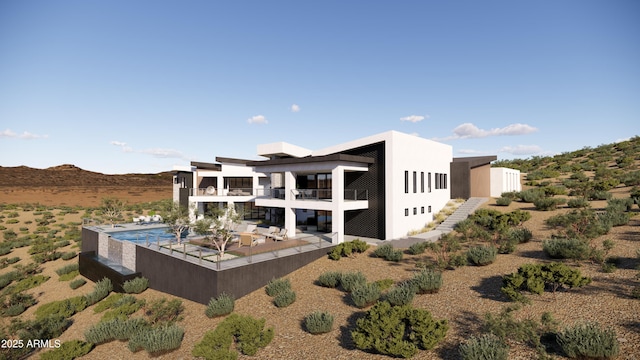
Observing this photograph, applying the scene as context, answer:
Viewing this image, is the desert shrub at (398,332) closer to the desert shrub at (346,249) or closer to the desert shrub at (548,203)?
the desert shrub at (346,249)

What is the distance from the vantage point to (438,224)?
23812mm

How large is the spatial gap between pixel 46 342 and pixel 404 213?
2031 centimetres

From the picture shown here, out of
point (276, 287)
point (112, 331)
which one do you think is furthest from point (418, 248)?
point (112, 331)

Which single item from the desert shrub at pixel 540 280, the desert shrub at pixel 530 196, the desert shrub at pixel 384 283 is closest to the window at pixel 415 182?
the desert shrub at pixel 530 196

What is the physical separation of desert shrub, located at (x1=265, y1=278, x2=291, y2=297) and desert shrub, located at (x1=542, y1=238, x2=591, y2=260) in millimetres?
11720

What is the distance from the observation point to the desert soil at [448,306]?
855 centimetres

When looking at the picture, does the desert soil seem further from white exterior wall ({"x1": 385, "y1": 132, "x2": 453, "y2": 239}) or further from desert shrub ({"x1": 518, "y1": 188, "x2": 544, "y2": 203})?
desert shrub ({"x1": 518, "y1": 188, "x2": 544, "y2": 203})

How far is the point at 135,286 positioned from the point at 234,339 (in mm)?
10747

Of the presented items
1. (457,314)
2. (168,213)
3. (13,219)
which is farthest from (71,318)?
(13,219)

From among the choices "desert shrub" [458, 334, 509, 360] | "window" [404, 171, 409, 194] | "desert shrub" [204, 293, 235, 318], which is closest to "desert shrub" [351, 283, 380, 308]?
"desert shrub" [458, 334, 509, 360]

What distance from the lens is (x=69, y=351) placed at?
11.4 metres

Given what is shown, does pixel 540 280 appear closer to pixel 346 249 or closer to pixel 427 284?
pixel 427 284

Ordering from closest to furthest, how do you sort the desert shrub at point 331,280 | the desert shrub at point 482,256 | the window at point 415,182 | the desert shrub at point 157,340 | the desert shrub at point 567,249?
the desert shrub at point 157,340
the desert shrub at point 567,249
the desert shrub at point 482,256
the desert shrub at point 331,280
the window at point 415,182

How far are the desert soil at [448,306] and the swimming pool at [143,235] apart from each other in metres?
4.52
